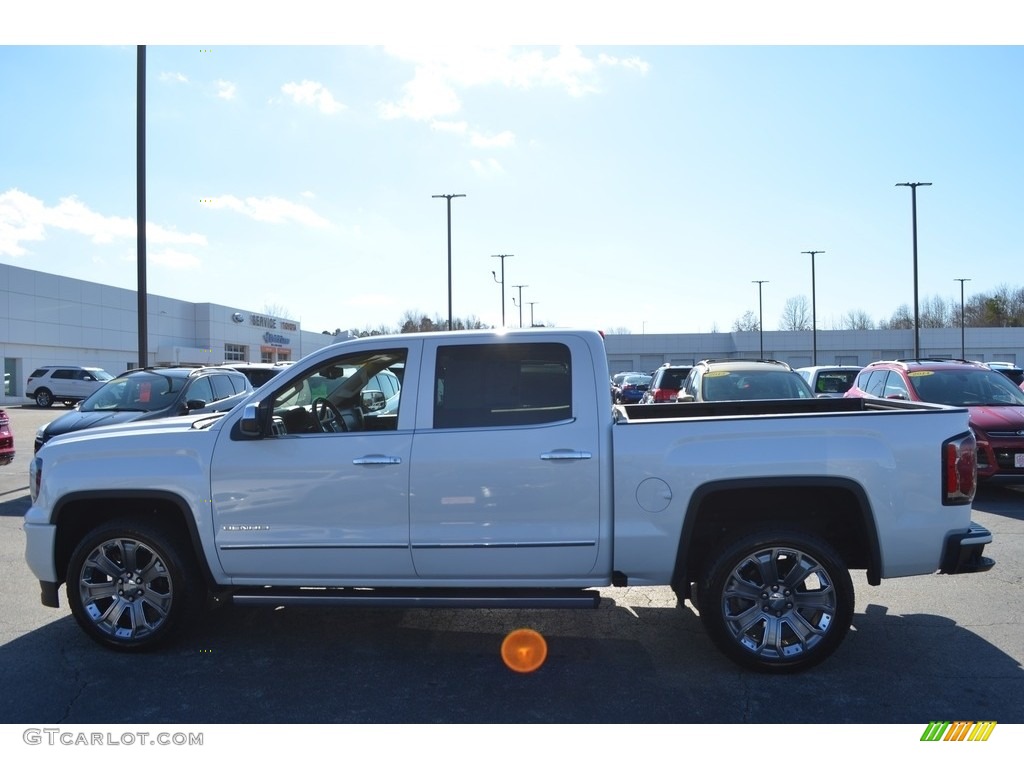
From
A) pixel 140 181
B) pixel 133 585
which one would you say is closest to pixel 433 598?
pixel 133 585

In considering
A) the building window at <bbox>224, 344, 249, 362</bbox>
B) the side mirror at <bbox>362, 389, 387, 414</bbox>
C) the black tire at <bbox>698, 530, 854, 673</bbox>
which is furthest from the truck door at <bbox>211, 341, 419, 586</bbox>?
the building window at <bbox>224, 344, 249, 362</bbox>

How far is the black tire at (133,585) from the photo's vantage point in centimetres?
491

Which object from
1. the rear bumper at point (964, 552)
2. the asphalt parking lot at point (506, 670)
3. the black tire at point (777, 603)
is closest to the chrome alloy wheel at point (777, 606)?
the black tire at point (777, 603)

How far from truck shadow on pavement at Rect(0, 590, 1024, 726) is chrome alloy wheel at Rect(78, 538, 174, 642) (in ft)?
0.65

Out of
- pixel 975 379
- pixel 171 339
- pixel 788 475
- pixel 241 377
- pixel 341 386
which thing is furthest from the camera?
pixel 171 339

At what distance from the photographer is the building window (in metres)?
60.7

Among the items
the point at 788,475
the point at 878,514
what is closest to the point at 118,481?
the point at 788,475

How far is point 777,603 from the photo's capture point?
4598 mm

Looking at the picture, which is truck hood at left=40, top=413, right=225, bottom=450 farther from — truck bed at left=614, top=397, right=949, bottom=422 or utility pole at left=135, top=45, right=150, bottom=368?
utility pole at left=135, top=45, right=150, bottom=368

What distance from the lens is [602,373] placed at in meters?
4.81

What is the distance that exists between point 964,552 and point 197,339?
59110mm

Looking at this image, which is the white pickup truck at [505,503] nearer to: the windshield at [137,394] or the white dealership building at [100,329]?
the windshield at [137,394]

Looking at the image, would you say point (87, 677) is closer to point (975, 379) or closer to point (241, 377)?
point (241, 377)

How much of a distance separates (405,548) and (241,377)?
9705mm
